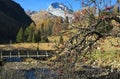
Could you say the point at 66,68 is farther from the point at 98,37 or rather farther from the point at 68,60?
the point at 98,37

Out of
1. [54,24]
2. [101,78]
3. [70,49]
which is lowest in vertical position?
[101,78]

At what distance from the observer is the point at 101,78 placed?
2092 cm

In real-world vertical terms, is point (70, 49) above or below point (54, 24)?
below

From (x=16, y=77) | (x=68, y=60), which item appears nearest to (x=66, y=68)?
(x=68, y=60)

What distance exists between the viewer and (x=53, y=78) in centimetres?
1653

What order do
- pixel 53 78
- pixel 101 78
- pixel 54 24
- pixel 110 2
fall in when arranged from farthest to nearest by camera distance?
pixel 101 78 → pixel 53 78 → pixel 54 24 → pixel 110 2

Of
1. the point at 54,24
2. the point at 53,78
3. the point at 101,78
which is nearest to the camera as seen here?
the point at 54,24

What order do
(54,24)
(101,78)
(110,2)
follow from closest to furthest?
(110,2)
(54,24)
(101,78)

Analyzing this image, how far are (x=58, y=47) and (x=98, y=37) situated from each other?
155cm

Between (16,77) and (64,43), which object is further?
(16,77)

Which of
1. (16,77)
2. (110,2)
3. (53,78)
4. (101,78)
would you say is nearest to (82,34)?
(110,2)

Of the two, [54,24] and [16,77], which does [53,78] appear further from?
[54,24]

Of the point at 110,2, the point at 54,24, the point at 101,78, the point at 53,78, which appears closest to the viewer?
the point at 110,2

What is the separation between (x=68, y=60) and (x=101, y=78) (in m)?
8.09
